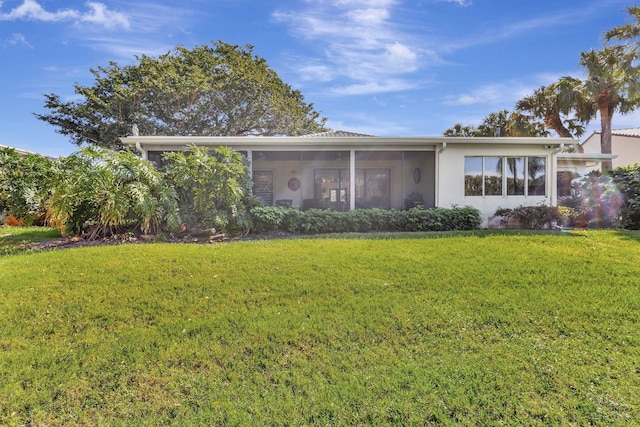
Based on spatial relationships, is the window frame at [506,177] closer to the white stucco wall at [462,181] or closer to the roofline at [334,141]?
the white stucco wall at [462,181]

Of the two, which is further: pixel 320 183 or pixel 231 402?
pixel 320 183

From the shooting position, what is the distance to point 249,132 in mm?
23422

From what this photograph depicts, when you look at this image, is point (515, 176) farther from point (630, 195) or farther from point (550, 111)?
point (550, 111)

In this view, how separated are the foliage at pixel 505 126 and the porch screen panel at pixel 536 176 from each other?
23.9 ft

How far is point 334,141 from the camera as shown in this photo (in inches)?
428

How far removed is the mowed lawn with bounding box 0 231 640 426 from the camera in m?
2.62

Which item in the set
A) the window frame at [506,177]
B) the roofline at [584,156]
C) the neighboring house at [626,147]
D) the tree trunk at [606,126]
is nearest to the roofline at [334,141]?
the window frame at [506,177]

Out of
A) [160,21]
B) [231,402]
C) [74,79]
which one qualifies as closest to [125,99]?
[74,79]

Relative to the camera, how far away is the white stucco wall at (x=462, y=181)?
11.3 metres

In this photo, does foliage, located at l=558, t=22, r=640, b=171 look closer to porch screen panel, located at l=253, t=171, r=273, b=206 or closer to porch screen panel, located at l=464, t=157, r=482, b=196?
porch screen panel, located at l=464, t=157, r=482, b=196

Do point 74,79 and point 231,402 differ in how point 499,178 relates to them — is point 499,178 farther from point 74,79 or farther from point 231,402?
point 74,79

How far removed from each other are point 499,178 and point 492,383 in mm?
10348

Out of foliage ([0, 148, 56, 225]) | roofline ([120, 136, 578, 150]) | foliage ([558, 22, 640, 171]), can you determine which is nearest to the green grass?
foliage ([0, 148, 56, 225])

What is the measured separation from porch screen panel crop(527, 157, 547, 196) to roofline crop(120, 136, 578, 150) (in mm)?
672
